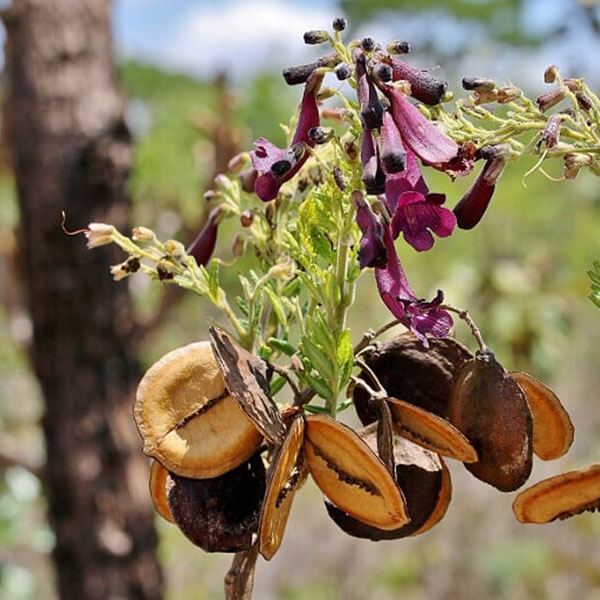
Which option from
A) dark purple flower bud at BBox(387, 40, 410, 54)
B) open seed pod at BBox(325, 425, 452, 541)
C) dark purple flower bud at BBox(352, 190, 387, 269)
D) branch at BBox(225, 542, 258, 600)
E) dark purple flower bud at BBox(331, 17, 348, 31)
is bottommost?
branch at BBox(225, 542, 258, 600)

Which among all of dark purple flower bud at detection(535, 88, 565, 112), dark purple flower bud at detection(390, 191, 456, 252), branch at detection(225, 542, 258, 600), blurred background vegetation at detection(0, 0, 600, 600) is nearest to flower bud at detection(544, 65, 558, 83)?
dark purple flower bud at detection(535, 88, 565, 112)

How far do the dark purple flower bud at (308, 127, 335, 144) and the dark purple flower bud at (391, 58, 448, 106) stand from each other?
0.21ft

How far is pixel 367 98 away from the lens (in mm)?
653

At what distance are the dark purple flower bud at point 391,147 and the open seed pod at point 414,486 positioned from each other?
195mm

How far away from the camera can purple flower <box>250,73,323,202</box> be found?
70cm

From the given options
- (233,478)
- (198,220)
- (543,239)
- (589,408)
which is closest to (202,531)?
(233,478)

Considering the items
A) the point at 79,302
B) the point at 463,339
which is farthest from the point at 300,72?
the point at 463,339

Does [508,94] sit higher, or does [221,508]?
[508,94]

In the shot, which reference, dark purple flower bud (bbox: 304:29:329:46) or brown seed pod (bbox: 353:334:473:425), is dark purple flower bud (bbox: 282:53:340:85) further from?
brown seed pod (bbox: 353:334:473:425)

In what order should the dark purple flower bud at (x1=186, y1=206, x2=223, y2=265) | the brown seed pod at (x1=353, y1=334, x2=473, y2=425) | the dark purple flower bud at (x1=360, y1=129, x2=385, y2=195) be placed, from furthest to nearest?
the dark purple flower bud at (x1=186, y1=206, x2=223, y2=265) → the brown seed pod at (x1=353, y1=334, x2=473, y2=425) → the dark purple flower bud at (x1=360, y1=129, x2=385, y2=195)

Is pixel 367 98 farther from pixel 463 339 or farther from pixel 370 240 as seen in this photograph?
pixel 463 339

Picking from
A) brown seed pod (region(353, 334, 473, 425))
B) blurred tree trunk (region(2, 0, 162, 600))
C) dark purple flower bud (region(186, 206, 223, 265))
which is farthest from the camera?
blurred tree trunk (region(2, 0, 162, 600))

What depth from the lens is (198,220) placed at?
3135 mm

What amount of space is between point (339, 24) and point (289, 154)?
0.10 meters
